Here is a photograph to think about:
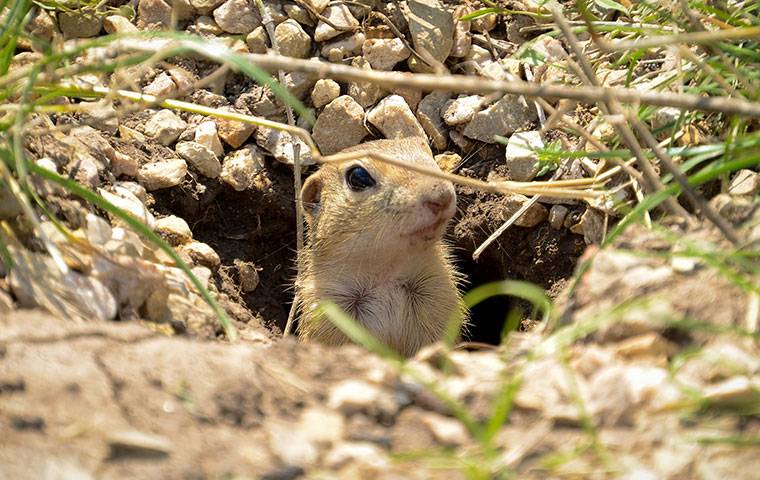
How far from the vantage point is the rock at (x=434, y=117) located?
20.6 feet

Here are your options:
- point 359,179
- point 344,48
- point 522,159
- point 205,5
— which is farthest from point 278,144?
point 522,159

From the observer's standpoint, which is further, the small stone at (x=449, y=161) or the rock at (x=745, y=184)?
the small stone at (x=449, y=161)

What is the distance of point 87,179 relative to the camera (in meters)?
4.30

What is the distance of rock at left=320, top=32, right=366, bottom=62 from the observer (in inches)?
243

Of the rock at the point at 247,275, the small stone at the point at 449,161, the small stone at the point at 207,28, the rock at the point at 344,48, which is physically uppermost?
the small stone at the point at 207,28

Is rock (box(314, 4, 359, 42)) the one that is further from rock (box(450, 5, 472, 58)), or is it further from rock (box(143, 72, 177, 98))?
rock (box(143, 72, 177, 98))

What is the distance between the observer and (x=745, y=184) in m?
3.51

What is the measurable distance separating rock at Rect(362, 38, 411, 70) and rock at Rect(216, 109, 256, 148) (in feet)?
3.31

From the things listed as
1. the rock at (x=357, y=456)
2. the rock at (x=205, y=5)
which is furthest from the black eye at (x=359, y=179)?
the rock at (x=357, y=456)

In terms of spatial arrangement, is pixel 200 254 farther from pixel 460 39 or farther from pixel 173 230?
pixel 460 39

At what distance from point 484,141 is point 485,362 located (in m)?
3.73

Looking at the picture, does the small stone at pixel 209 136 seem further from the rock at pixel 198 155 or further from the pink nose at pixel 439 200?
the pink nose at pixel 439 200

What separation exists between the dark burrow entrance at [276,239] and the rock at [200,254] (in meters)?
0.25

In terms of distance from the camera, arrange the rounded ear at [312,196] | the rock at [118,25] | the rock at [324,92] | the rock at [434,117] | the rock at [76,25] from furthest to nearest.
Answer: the rock at [434,117] < the rock at [324,92] < the rounded ear at [312,196] < the rock at [118,25] < the rock at [76,25]
